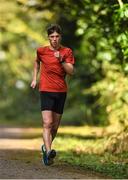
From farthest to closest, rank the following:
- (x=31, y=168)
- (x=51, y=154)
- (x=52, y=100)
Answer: (x=52, y=100)
(x=51, y=154)
(x=31, y=168)

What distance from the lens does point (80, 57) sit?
29.9 m

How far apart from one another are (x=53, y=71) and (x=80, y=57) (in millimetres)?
17795

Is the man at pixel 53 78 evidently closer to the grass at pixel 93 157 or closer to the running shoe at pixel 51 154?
the running shoe at pixel 51 154

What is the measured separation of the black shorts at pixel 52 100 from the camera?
1211 cm

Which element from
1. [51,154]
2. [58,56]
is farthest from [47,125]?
[58,56]

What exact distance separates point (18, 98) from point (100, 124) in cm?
1593

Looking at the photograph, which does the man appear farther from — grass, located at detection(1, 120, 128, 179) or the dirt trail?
grass, located at detection(1, 120, 128, 179)

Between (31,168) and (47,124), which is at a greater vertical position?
(47,124)

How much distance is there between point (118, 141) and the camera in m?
15.3

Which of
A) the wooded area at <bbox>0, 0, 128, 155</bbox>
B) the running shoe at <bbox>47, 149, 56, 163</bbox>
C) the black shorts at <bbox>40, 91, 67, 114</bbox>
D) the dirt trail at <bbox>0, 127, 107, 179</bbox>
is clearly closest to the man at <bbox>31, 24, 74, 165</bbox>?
the black shorts at <bbox>40, 91, 67, 114</bbox>

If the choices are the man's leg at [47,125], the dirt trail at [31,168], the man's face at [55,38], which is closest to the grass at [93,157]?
the dirt trail at [31,168]

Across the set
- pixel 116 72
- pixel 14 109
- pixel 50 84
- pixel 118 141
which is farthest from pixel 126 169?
pixel 14 109

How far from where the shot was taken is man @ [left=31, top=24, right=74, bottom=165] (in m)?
12.1

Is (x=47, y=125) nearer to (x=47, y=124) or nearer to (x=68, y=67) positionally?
(x=47, y=124)
